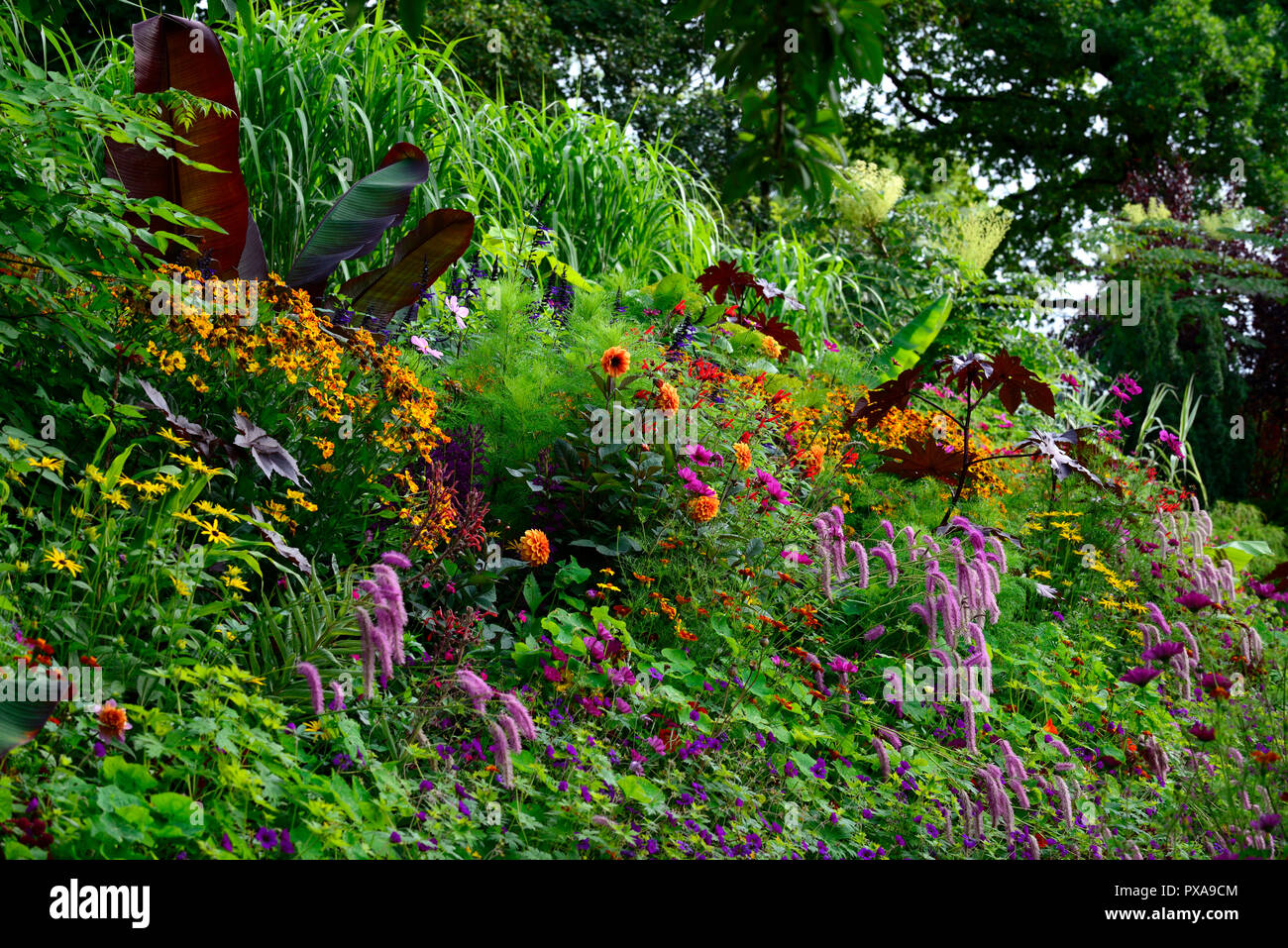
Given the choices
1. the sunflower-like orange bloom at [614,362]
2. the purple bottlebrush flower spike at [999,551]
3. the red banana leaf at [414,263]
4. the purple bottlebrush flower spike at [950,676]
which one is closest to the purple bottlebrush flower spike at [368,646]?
the sunflower-like orange bloom at [614,362]

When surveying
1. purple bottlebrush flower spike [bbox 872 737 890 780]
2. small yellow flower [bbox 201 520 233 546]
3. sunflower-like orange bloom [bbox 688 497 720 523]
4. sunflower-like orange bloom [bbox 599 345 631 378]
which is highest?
sunflower-like orange bloom [bbox 599 345 631 378]

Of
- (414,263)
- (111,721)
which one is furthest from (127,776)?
(414,263)

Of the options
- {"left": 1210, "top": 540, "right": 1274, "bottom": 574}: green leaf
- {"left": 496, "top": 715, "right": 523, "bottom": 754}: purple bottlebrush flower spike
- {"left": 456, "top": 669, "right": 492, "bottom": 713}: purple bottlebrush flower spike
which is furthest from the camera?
{"left": 1210, "top": 540, "right": 1274, "bottom": 574}: green leaf

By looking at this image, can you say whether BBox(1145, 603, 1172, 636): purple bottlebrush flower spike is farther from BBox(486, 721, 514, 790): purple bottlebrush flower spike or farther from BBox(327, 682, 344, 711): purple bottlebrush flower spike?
BBox(327, 682, 344, 711): purple bottlebrush flower spike

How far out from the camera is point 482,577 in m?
3.27

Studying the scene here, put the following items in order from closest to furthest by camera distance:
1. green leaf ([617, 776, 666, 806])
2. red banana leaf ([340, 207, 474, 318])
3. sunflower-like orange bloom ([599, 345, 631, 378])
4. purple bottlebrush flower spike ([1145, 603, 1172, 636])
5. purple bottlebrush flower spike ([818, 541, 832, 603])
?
green leaf ([617, 776, 666, 806]) < purple bottlebrush flower spike ([818, 541, 832, 603]) < sunflower-like orange bloom ([599, 345, 631, 378]) < purple bottlebrush flower spike ([1145, 603, 1172, 636]) < red banana leaf ([340, 207, 474, 318])

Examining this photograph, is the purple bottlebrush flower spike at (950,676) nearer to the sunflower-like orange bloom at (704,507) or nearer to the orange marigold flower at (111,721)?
the sunflower-like orange bloom at (704,507)

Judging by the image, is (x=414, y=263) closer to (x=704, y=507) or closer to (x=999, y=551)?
(x=704, y=507)

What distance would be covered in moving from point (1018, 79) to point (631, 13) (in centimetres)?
691

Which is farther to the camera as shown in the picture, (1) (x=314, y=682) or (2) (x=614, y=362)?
(2) (x=614, y=362)

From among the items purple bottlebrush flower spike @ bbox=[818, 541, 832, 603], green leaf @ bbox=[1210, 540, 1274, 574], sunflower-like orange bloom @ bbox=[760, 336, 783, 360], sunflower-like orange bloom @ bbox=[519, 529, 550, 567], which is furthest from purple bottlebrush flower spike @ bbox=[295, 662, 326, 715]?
green leaf @ bbox=[1210, 540, 1274, 574]

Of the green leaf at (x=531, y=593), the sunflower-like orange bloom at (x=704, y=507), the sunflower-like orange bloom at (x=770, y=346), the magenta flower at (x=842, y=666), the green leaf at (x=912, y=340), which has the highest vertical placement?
the green leaf at (x=912, y=340)

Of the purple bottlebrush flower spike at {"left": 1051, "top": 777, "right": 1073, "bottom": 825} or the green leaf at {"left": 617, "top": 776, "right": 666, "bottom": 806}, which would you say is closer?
the green leaf at {"left": 617, "top": 776, "right": 666, "bottom": 806}
